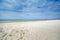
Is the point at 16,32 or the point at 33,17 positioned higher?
the point at 33,17

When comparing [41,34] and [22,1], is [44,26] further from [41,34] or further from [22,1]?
[22,1]

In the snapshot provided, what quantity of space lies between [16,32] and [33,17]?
13.6 inches

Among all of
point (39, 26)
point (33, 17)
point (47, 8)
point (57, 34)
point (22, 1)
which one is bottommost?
point (57, 34)

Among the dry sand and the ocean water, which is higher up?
the ocean water

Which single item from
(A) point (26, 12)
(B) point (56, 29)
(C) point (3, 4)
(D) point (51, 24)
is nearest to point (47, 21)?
(D) point (51, 24)

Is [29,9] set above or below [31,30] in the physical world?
above

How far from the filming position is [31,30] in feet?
4.36

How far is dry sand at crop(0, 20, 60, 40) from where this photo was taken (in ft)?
4.26

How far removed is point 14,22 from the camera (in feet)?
4.41

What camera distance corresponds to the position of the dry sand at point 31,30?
1.30 m

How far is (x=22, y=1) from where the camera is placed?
1.32 metres

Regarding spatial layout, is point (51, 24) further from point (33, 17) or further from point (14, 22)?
point (14, 22)

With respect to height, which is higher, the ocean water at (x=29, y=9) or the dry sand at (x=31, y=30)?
the ocean water at (x=29, y=9)

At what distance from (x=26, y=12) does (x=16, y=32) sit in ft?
1.12
